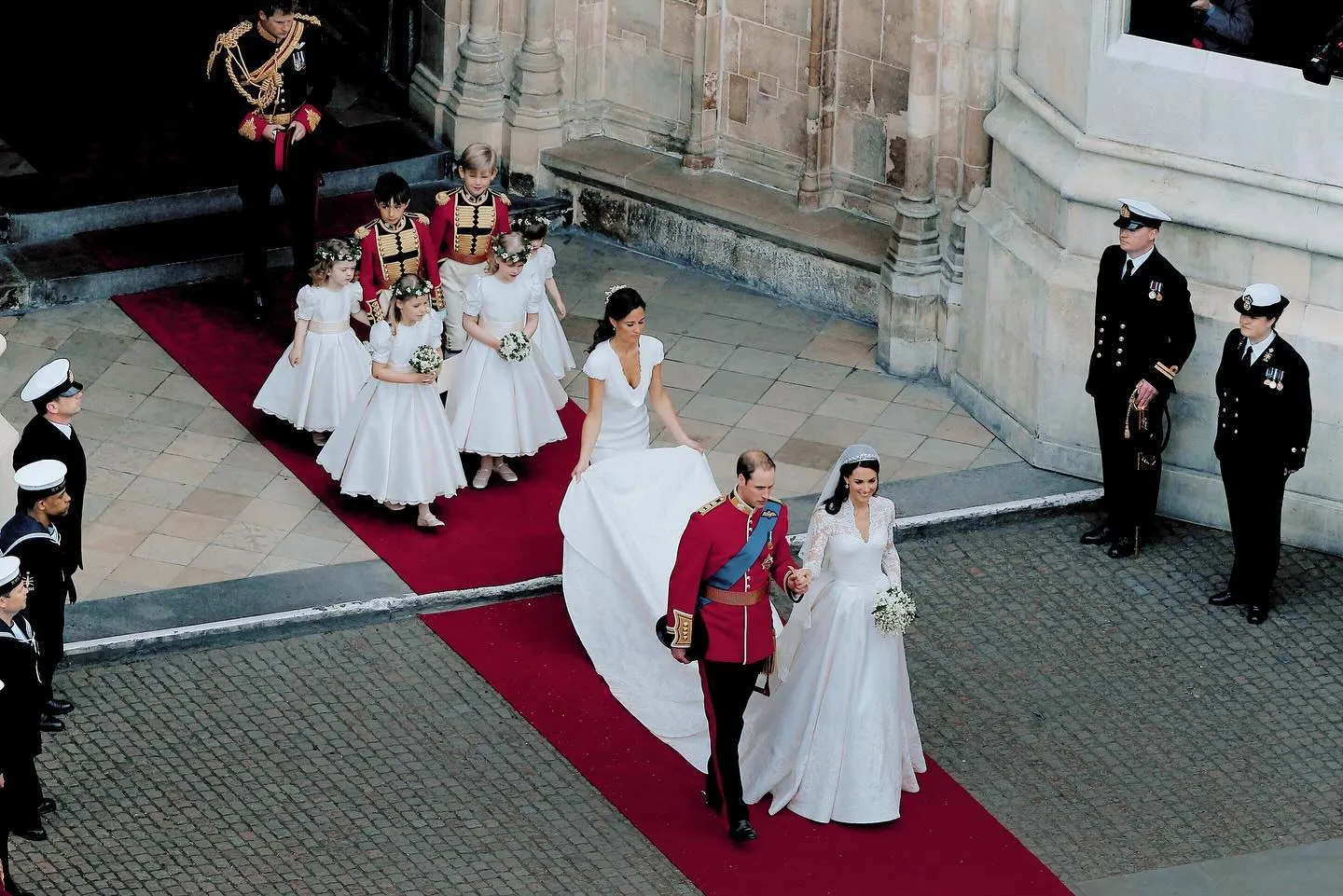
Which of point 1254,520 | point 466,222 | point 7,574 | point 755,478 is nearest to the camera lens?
point 7,574

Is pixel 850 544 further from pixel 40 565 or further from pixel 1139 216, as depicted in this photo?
pixel 40 565

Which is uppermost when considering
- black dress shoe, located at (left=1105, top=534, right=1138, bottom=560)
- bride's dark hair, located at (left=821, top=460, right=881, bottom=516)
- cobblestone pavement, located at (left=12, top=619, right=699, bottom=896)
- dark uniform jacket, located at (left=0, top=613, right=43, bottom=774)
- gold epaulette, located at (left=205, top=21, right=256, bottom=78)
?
gold epaulette, located at (left=205, top=21, right=256, bottom=78)

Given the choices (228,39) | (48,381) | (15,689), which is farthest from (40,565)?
(228,39)

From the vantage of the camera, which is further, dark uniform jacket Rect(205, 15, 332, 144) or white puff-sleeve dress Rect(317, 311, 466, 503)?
dark uniform jacket Rect(205, 15, 332, 144)

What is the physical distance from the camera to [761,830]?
12500 mm

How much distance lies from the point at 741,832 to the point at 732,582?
46.4 inches

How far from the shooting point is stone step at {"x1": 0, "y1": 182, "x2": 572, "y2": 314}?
56.4 ft

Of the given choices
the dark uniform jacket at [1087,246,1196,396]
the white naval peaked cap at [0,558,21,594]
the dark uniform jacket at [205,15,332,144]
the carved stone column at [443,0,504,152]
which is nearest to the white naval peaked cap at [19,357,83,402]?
the white naval peaked cap at [0,558,21,594]

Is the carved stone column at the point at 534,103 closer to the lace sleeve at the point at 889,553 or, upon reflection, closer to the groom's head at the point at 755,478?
the lace sleeve at the point at 889,553

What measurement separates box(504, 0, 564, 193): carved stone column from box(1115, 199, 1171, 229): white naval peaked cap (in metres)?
5.30

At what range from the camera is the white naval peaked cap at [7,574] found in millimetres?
11359

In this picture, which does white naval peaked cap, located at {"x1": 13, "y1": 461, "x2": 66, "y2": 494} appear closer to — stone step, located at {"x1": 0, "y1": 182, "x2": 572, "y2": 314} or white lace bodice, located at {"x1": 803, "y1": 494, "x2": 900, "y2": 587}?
white lace bodice, located at {"x1": 803, "y1": 494, "x2": 900, "y2": 587}

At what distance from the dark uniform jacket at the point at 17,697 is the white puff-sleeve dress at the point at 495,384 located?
404 centimetres

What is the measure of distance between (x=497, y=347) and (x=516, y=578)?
131cm
